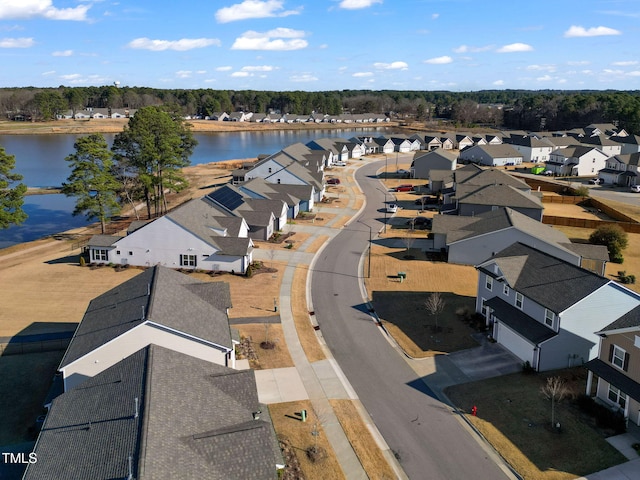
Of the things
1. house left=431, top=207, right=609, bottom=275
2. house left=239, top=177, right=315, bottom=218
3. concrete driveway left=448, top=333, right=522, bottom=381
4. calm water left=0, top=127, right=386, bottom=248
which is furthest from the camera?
calm water left=0, top=127, right=386, bottom=248

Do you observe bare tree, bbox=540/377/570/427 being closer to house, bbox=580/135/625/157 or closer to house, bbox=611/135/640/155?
house, bbox=580/135/625/157

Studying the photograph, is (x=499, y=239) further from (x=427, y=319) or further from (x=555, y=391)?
(x=555, y=391)

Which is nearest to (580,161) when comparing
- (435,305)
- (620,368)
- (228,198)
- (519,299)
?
(228,198)

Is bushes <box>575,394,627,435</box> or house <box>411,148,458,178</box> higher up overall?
house <box>411,148,458,178</box>

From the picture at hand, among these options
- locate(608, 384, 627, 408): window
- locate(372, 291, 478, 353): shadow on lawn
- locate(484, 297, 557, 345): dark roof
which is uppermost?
locate(484, 297, 557, 345): dark roof

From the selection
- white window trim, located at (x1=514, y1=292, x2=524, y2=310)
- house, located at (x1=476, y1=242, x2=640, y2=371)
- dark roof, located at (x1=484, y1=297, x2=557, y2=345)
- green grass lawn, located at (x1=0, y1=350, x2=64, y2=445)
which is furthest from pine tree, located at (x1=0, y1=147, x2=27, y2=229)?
white window trim, located at (x1=514, y1=292, x2=524, y2=310)

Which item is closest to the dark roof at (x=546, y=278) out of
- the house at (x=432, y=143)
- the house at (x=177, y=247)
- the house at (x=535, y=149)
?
the house at (x=177, y=247)

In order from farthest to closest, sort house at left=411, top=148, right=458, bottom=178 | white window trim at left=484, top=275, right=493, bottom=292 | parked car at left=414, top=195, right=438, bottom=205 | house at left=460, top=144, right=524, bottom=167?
house at left=460, top=144, right=524, bottom=167
house at left=411, top=148, right=458, bottom=178
parked car at left=414, top=195, right=438, bottom=205
white window trim at left=484, top=275, right=493, bottom=292

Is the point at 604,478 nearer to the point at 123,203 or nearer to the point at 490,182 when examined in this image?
the point at 490,182
